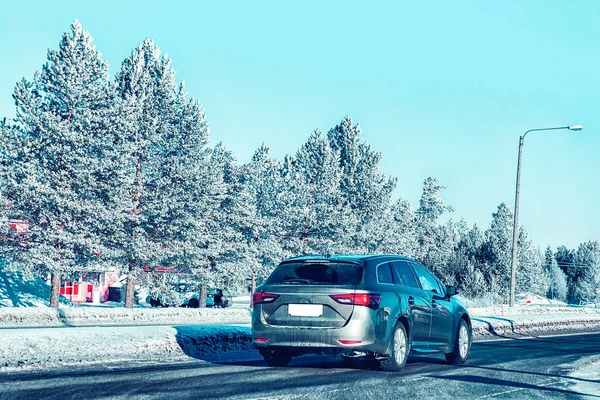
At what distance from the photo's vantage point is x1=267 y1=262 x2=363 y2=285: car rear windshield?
10.5 m

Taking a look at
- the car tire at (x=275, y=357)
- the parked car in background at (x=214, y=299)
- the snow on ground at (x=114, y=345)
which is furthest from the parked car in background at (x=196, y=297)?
the car tire at (x=275, y=357)

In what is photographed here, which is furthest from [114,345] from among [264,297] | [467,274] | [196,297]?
[467,274]

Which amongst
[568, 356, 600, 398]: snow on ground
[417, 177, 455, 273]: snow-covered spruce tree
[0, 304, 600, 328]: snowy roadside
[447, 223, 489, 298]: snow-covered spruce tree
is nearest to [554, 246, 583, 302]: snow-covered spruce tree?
[417, 177, 455, 273]: snow-covered spruce tree

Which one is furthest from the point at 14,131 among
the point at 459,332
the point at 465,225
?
the point at 465,225

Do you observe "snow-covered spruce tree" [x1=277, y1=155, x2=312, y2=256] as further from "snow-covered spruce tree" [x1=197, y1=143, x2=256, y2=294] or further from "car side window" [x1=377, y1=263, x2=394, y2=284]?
"car side window" [x1=377, y1=263, x2=394, y2=284]

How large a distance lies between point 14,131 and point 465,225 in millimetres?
140368

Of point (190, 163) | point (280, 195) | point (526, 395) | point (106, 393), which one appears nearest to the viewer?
point (106, 393)

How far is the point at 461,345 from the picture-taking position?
1296 centimetres

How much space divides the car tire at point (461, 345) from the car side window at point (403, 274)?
5.42 ft

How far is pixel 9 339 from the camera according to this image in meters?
12.6

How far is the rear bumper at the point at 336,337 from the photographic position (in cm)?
1000

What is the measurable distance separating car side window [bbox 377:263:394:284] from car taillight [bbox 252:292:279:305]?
4.99 feet

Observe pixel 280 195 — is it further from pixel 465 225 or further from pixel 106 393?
pixel 465 225

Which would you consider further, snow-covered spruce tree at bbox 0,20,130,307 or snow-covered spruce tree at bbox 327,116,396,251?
snow-covered spruce tree at bbox 327,116,396,251
